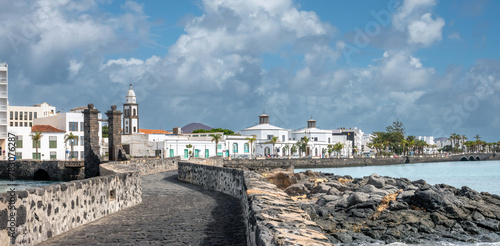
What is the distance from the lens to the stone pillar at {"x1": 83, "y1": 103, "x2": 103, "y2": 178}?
35.1 meters

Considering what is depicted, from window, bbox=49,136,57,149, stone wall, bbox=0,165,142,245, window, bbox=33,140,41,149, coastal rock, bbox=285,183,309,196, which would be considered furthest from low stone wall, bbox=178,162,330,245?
window, bbox=49,136,57,149

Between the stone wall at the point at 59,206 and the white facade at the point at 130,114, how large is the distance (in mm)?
66590

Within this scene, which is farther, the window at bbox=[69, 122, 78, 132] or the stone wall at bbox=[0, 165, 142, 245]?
the window at bbox=[69, 122, 78, 132]

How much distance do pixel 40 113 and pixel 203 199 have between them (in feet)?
282

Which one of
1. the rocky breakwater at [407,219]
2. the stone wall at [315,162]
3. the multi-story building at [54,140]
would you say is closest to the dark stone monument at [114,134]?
the rocky breakwater at [407,219]

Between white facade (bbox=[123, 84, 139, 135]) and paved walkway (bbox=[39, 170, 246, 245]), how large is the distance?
6532 cm

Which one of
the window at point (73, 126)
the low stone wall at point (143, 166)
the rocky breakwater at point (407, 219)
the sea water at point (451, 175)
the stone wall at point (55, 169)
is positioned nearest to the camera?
the rocky breakwater at point (407, 219)

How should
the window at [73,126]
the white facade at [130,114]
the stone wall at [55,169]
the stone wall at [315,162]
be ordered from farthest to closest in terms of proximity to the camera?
the white facade at [130,114] < the stone wall at [315,162] < the window at [73,126] < the stone wall at [55,169]

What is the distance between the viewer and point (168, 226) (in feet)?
31.6

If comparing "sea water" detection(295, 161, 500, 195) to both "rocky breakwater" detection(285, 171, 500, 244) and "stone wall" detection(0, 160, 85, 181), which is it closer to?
"rocky breakwater" detection(285, 171, 500, 244)

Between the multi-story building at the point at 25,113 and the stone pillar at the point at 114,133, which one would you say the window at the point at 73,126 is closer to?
the multi-story building at the point at 25,113

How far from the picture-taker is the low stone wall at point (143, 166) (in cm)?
2425

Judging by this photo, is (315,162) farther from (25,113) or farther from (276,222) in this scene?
(276,222)

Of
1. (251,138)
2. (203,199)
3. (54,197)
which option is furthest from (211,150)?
(54,197)
